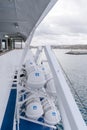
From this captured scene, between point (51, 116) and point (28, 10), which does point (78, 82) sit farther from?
point (28, 10)

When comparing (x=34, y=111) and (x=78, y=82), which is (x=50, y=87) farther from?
(x=78, y=82)

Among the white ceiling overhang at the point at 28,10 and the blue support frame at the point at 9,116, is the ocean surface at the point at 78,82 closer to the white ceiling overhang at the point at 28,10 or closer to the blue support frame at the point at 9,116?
the white ceiling overhang at the point at 28,10

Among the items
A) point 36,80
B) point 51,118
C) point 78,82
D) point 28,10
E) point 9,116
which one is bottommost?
point 51,118

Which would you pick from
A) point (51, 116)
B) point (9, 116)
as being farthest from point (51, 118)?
point (9, 116)

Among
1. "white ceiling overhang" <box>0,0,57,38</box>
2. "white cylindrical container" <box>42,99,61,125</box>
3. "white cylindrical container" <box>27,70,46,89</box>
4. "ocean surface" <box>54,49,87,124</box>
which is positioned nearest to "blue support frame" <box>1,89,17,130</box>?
"white cylindrical container" <box>42,99,61,125</box>

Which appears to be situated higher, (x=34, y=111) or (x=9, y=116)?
(x=9, y=116)

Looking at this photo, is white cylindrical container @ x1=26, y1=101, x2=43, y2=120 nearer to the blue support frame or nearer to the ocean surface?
the blue support frame

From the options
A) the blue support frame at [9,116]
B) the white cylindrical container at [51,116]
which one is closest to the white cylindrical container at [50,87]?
the white cylindrical container at [51,116]

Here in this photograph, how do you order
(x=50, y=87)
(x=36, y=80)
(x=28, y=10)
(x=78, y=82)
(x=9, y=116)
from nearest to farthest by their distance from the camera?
(x=28, y=10) < (x=36, y=80) < (x=50, y=87) < (x=9, y=116) < (x=78, y=82)

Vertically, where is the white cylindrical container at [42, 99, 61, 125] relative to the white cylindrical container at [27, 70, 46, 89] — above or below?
below

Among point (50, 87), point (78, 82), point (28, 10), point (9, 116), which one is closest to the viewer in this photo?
point (28, 10)

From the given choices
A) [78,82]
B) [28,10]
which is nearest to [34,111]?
[28,10]

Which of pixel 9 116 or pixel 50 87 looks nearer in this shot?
pixel 50 87

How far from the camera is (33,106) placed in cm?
250
